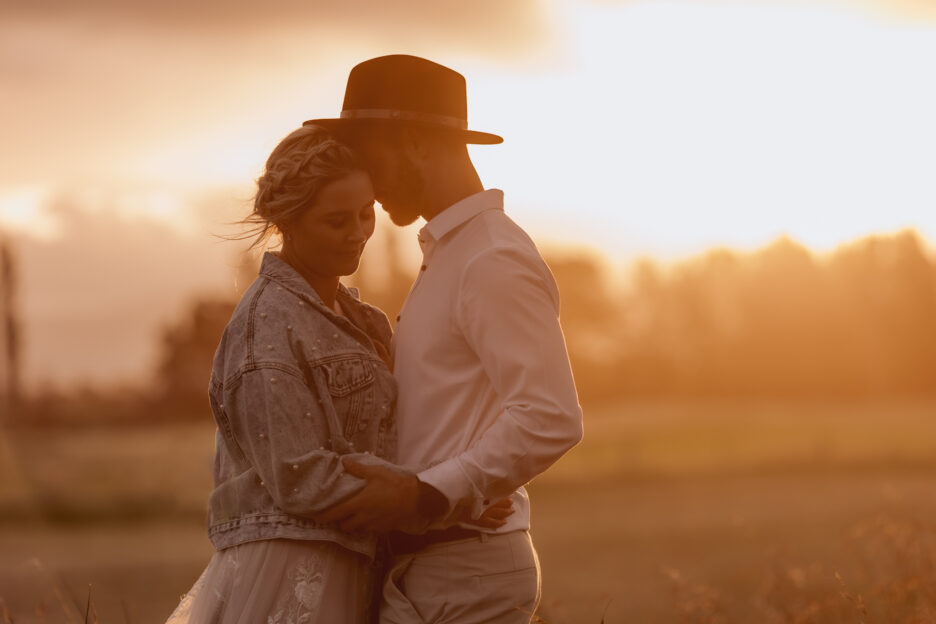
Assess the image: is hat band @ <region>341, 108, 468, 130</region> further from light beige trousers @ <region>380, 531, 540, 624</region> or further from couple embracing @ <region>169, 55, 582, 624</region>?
light beige trousers @ <region>380, 531, 540, 624</region>

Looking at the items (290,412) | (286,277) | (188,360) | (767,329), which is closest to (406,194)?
(286,277)

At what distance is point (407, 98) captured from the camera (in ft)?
11.1

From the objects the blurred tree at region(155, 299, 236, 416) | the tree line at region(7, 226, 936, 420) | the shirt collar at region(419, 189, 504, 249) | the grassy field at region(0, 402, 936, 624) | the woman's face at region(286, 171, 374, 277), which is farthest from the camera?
the tree line at region(7, 226, 936, 420)

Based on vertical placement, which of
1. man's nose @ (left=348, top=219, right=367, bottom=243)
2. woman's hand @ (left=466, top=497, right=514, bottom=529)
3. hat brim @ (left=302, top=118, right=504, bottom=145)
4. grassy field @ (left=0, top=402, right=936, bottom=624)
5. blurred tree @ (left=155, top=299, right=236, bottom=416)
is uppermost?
hat brim @ (left=302, top=118, right=504, bottom=145)

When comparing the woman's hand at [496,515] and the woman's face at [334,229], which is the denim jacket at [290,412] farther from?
the woman's hand at [496,515]

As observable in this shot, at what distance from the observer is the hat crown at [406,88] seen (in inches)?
134

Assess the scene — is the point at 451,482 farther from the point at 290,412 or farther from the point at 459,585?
the point at 290,412

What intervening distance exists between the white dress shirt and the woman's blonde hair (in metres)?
0.34

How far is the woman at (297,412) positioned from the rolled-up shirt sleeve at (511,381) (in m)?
0.21

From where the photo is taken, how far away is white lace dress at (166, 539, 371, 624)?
3094 millimetres

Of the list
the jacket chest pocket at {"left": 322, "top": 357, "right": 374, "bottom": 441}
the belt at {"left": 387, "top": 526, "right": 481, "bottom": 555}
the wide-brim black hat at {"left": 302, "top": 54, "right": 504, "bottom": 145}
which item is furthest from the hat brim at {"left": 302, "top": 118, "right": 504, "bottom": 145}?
the belt at {"left": 387, "top": 526, "right": 481, "bottom": 555}

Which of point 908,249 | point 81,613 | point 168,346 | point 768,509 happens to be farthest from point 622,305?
point 81,613

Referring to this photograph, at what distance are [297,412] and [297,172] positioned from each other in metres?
0.66

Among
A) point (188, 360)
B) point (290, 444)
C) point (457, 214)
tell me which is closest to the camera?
point (290, 444)
